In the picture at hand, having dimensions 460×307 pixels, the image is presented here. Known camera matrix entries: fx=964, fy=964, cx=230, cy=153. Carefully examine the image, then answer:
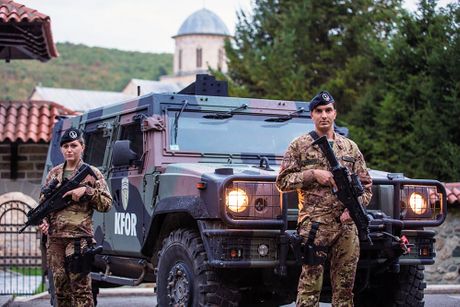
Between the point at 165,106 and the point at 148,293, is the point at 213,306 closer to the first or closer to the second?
the point at 165,106

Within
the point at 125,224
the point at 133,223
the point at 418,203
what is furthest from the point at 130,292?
the point at 418,203

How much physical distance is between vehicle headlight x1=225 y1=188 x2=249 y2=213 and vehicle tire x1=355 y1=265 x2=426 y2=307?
1596 mm

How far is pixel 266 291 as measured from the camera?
26.1 feet

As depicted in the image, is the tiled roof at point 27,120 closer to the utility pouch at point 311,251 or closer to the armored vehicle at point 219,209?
the armored vehicle at point 219,209

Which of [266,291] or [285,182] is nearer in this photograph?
[285,182]

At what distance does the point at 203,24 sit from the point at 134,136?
99.8 meters

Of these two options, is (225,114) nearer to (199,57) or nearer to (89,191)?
(89,191)

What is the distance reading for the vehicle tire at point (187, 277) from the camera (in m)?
7.29

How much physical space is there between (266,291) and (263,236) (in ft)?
2.99

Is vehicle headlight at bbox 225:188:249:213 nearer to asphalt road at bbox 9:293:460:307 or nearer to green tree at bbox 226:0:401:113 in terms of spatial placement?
asphalt road at bbox 9:293:460:307

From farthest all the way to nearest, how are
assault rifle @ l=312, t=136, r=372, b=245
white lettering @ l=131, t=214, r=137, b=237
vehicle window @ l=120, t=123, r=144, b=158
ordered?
1. vehicle window @ l=120, t=123, r=144, b=158
2. white lettering @ l=131, t=214, r=137, b=237
3. assault rifle @ l=312, t=136, r=372, b=245

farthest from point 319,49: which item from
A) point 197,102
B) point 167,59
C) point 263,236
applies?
point 167,59

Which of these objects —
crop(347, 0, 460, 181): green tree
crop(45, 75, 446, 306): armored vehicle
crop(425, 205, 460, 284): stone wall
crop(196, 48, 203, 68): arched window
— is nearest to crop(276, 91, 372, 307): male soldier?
crop(45, 75, 446, 306): armored vehicle

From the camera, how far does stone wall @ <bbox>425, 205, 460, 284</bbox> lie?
14.6 metres
